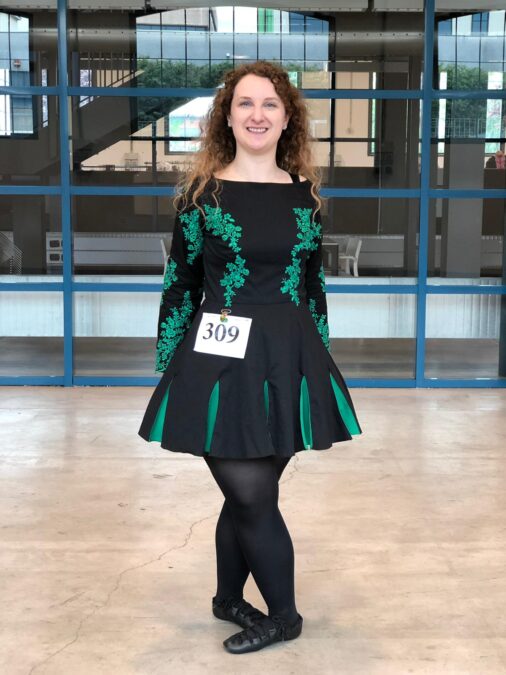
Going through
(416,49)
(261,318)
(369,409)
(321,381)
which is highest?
(416,49)

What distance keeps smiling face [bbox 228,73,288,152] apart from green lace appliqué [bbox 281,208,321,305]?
208 millimetres

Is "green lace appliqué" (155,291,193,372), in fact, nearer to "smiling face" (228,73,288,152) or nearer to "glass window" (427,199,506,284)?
"smiling face" (228,73,288,152)

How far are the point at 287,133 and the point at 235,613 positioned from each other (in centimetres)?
140

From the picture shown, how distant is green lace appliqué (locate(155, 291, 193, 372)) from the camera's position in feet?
9.15

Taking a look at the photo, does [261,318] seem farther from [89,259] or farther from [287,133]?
[89,259]

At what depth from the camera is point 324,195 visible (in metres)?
6.68

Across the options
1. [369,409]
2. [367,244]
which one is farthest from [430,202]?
[369,409]

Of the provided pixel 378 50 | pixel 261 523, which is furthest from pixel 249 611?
pixel 378 50

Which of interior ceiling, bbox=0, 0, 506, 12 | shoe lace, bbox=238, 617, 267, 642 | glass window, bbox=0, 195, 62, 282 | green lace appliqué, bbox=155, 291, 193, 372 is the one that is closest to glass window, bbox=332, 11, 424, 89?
interior ceiling, bbox=0, 0, 506, 12

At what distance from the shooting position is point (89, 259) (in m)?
6.71

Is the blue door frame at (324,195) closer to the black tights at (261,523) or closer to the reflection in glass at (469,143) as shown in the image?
the reflection in glass at (469,143)

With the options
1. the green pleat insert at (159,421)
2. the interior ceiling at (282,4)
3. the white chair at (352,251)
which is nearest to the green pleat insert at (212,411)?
the green pleat insert at (159,421)

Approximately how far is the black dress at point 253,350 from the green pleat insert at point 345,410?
2 cm

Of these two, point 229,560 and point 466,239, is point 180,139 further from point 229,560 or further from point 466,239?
point 229,560
